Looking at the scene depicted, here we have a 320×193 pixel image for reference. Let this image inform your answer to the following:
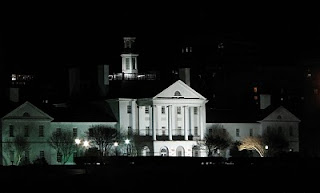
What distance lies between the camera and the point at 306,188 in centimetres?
9750

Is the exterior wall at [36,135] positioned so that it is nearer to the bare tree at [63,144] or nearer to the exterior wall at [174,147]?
the bare tree at [63,144]

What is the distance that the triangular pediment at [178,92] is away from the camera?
492ft

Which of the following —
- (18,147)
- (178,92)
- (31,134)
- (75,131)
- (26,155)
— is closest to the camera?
(18,147)

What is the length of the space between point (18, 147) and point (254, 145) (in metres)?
26.0

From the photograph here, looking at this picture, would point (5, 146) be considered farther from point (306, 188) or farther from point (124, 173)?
point (306, 188)

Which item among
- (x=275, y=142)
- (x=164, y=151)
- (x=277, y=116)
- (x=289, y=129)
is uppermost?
(x=277, y=116)

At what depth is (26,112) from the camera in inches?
5610

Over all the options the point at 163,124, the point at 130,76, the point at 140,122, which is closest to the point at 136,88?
the point at 130,76

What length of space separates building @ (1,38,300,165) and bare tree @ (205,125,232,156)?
1348 mm

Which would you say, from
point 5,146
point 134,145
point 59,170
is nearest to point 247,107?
point 134,145

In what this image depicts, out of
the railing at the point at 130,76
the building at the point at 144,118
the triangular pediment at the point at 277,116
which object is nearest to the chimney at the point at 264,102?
the triangular pediment at the point at 277,116

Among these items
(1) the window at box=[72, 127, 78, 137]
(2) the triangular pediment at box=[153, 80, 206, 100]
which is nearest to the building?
(2) the triangular pediment at box=[153, 80, 206, 100]

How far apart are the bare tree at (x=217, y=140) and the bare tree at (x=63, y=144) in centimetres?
1393

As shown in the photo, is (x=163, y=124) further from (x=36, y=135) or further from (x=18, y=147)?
(x=18, y=147)
